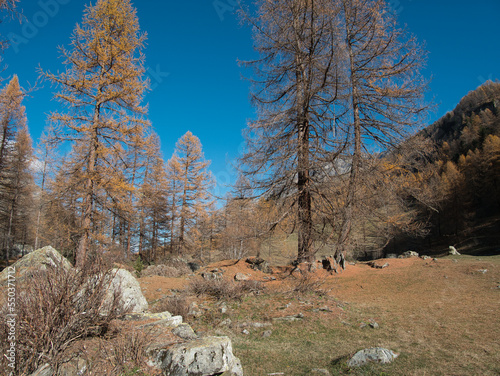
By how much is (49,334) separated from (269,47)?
10.5m

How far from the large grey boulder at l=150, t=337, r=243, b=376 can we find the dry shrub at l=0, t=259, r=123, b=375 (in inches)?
36.4

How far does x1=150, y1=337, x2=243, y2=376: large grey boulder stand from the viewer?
10.4 ft

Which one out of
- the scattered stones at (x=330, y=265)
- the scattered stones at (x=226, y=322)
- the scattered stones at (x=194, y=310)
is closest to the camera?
the scattered stones at (x=226, y=322)

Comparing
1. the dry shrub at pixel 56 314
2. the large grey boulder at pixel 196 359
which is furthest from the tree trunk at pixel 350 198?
the dry shrub at pixel 56 314

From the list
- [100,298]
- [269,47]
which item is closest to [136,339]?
[100,298]

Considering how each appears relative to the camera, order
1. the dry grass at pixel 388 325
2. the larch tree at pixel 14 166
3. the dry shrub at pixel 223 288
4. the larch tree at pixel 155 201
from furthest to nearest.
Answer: the larch tree at pixel 155 201 → the larch tree at pixel 14 166 → the dry shrub at pixel 223 288 → the dry grass at pixel 388 325

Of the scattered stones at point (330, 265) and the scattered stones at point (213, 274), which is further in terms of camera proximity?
the scattered stones at point (330, 265)

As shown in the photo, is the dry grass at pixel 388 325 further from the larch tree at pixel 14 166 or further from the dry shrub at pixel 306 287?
the larch tree at pixel 14 166

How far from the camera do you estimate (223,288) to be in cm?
777

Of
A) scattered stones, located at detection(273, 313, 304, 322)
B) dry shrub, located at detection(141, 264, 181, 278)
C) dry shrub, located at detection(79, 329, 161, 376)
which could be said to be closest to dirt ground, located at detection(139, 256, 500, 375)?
scattered stones, located at detection(273, 313, 304, 322)

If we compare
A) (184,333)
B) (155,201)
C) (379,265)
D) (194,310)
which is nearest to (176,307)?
(194,310)

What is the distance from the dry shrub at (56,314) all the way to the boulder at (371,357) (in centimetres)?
335

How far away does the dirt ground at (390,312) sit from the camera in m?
3.88

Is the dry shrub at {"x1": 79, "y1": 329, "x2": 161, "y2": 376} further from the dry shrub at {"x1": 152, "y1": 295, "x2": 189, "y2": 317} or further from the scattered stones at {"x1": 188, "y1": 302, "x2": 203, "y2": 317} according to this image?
the scattered stones at {"x1": 188, "y1": 302, "x2": 203, "y2": 317}
